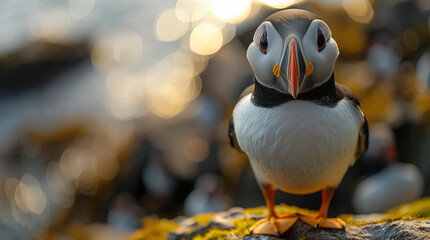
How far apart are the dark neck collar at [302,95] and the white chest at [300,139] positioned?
0.03 meters

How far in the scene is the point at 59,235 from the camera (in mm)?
6402

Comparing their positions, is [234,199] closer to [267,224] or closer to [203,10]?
[267,224]

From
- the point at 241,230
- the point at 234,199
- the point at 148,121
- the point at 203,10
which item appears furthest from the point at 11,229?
the point at 203,10

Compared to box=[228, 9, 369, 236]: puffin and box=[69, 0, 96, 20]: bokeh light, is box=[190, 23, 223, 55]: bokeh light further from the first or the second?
box=[228, 9, 369, 236]: puffin

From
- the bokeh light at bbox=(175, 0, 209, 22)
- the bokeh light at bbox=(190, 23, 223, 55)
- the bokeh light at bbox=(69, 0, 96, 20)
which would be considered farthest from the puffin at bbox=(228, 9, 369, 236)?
the bokeh light at bbox=(69, 0, 96, 20)

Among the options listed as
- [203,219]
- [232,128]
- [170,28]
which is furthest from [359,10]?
[232,128]

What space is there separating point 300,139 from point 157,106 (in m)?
9.85

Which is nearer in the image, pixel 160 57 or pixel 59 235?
pixel 59 235

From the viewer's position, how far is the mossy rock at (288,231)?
2.68 m

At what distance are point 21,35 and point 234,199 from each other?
11050mm

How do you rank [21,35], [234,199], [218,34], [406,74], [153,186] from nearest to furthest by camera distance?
[234,199] < [153,186] < [406,74] < [218,34] < [21,35]

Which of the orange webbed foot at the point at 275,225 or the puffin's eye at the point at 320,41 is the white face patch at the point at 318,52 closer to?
the puffin's eye at the point at 320,41

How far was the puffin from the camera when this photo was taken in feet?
7.19

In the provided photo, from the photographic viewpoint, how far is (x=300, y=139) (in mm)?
2355
